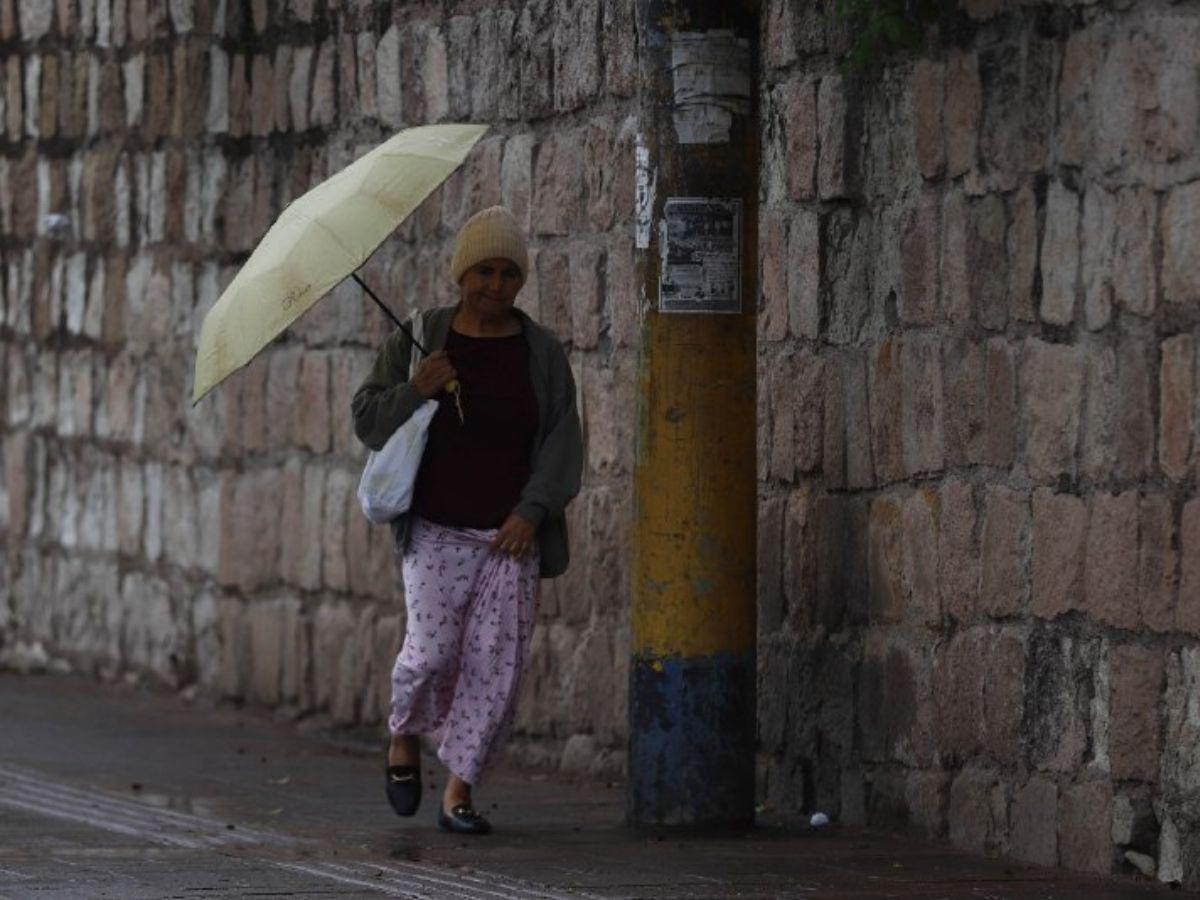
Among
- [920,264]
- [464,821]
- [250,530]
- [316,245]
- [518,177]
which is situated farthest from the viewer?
[250,530]

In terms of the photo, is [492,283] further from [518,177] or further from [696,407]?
[518,177]

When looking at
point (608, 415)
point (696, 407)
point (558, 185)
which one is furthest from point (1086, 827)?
point (558, 185)

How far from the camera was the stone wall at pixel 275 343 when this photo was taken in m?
10.6

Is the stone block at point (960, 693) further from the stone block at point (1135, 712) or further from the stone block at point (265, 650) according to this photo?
the stone block at point (265, 650)

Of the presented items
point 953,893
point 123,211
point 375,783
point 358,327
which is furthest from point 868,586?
point 123,211

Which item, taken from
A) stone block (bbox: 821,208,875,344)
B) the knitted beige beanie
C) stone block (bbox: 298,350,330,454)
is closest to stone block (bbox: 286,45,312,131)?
stone block (bbox: 298,350,330,454)

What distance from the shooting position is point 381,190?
28.4ft

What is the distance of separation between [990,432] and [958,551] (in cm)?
35

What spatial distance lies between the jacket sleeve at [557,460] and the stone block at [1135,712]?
5.51 ft

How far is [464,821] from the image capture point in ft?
29.8

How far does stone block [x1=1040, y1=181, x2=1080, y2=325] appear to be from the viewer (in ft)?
26.8

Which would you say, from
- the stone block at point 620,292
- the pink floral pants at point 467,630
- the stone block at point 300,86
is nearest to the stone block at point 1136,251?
the pink floral pants at point 467,630

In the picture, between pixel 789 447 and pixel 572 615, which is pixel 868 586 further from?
pixel 572 615

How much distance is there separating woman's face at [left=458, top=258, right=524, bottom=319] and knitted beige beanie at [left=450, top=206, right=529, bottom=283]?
0.02 meters
